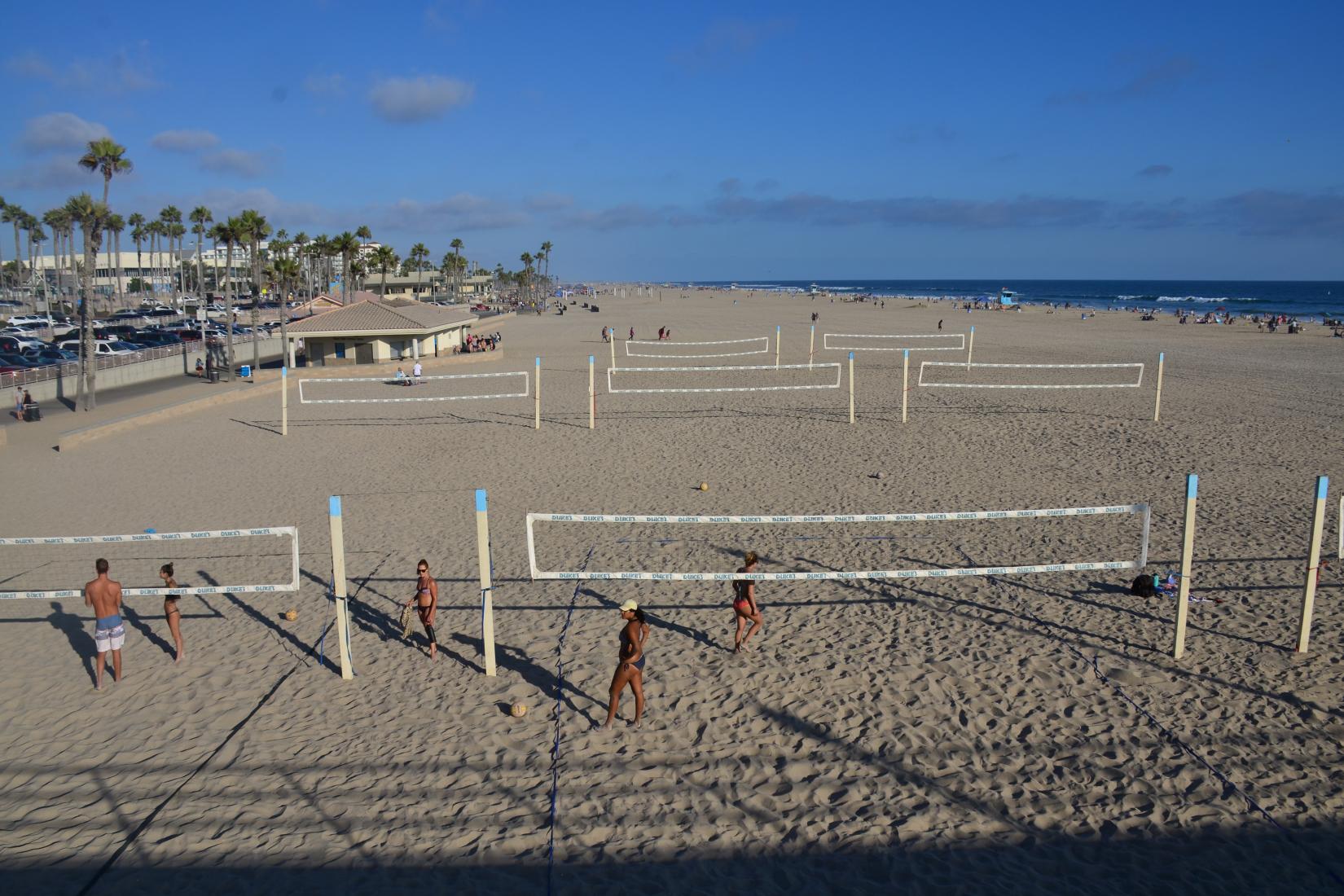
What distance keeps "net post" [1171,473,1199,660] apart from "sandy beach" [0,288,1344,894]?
0.66ft

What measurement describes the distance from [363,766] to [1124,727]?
596cm

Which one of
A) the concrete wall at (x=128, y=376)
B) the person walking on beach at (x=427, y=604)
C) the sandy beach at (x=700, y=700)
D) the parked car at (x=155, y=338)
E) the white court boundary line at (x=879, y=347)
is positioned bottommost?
the sandy beach at (x=700, y=700)

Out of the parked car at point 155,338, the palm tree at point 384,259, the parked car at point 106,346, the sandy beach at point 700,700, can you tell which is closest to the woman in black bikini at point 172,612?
the sandy beach at point 700,700

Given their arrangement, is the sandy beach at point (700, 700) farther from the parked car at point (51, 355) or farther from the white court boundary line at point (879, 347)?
the white court boundary line at point (879, 347)

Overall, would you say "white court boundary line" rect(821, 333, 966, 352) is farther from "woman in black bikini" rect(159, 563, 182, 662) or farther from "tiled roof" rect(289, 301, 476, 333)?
"woman in black bikini" rect(159, 563, 182, 662)

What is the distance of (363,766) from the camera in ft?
20.7

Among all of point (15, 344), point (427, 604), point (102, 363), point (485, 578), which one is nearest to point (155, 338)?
point (15, 344)

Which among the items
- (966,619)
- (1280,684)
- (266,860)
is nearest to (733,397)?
(966,619)

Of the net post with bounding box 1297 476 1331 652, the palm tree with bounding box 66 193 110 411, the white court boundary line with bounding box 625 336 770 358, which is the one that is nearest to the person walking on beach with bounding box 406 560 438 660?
the net post with bounding box 1297 476 1331 652

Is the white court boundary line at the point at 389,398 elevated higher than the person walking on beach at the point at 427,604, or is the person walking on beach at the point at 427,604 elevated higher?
the white court boundary line at the point at 389,398

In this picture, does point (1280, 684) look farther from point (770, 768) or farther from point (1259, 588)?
point (770, 768)

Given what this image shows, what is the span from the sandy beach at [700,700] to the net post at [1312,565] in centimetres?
26

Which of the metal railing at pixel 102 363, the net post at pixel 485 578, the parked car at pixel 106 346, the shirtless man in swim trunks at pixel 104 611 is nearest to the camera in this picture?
the net post at pixel 485 578

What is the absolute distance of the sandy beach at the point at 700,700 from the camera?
532 centimetres
